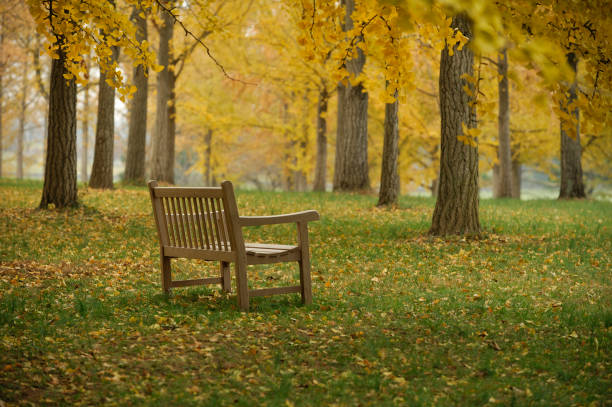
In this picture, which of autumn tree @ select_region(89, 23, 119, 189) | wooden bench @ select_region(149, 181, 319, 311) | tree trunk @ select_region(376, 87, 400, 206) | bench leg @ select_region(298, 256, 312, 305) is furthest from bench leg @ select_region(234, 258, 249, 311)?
autumn tree @ select_region(89, 23, 119, 189)

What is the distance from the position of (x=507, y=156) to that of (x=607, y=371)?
51.7ft

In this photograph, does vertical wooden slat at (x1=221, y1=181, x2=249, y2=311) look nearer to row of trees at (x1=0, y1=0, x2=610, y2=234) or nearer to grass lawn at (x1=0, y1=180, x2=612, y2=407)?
grass lawn at (x1=0, y1=180, x2=612, y2=407)

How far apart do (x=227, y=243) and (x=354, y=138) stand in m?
11.2

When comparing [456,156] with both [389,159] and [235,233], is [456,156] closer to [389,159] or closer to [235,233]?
[389,159]

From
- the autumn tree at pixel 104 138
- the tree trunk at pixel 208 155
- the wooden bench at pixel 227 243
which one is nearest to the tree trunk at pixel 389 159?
the autumn tree at pixel 104 138

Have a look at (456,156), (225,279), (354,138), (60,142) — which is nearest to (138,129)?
(354,138)

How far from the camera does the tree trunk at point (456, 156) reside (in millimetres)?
9023

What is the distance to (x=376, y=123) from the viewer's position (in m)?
27.8

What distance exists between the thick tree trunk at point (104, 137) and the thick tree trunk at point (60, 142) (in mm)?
3995

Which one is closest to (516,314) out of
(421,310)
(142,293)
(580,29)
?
(421,310)

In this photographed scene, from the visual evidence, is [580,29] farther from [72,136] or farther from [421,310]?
[72,136]

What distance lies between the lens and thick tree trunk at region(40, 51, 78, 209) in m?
10.5

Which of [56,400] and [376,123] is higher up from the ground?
[376,123]

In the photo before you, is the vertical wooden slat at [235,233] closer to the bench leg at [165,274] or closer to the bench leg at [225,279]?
the bench leg at [225,279]
